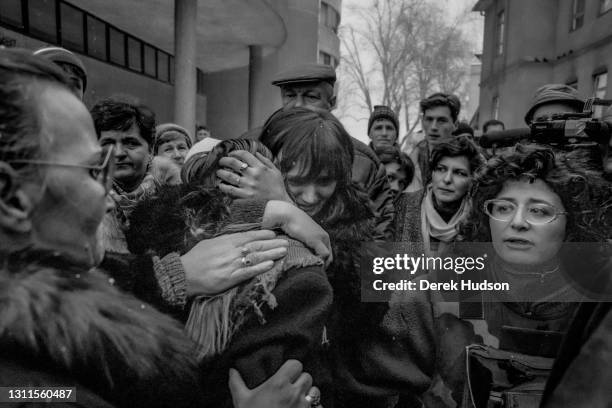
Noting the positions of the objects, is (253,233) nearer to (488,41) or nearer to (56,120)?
(56,120)

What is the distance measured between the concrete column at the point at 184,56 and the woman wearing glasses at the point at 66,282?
579cm

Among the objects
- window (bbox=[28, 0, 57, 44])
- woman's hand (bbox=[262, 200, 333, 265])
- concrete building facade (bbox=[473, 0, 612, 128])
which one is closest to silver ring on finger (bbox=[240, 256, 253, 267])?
woman's hand (bbox=[262, 200, 333, 265])

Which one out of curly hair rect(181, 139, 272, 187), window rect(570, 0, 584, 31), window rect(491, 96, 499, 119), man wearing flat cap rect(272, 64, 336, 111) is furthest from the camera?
window rect(491, 96, 499, 119)

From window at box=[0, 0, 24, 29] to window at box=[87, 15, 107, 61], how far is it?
30.0 inches

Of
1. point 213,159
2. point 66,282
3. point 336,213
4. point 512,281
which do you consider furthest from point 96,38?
point 512,281

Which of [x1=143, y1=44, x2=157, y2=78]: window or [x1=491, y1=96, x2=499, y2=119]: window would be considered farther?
[x1=491, y1=96, x2=499, y2=119]: window

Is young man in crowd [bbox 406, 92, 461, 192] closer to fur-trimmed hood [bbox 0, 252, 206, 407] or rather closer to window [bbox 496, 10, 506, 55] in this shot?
fur-trimmed hood [bbox 0, 252, 206, 407]

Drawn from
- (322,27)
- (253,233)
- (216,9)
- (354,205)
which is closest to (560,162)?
(354,205)

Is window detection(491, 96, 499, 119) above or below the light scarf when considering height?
above

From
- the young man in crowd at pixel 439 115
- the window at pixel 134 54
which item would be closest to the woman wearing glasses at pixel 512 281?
the young man in crowd at pixel 439 115

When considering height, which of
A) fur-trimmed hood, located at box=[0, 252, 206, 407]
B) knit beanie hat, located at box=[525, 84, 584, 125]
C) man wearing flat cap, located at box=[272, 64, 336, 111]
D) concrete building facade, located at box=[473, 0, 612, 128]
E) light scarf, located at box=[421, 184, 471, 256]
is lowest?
fur-trimmed hood, located at box=[0, 252, 206, 407]

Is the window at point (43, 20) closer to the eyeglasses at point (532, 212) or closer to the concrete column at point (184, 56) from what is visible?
the concrete column at point (184, 56)

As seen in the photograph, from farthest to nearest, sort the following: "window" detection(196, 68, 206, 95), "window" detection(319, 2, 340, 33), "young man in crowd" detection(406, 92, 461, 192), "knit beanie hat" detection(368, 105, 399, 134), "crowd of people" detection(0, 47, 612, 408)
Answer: "window" detection(196, 68, 206, 95)
"young man in crowd" detection(406, 92, 461, 192)
"knit beanie hat" detection(368, 105, 399, 134)
"window" detection(319, 2, 340, 33)
"crowd of people" detection(0, 47, 612, 408)

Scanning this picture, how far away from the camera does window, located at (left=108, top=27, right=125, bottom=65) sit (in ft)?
19.8
